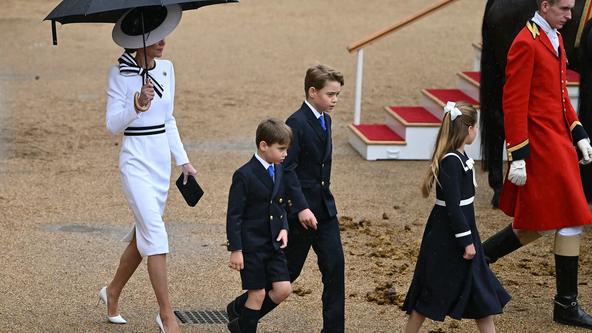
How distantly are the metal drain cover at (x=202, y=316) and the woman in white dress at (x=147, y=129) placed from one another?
39cm

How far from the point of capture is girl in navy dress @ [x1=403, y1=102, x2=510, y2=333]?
509 centimetres

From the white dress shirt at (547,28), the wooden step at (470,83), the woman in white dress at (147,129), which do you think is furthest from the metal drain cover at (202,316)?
the wooden step at (470,83)

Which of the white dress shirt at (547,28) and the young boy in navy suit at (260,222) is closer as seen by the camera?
the young boy in navy suit at (260,222)

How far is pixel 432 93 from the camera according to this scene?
9.99 meters

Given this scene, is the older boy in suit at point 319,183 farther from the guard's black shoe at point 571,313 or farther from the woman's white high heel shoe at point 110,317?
the guard's black shoe at point 571,313

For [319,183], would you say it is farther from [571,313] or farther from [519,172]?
[571,313]

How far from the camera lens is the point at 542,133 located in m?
5.61

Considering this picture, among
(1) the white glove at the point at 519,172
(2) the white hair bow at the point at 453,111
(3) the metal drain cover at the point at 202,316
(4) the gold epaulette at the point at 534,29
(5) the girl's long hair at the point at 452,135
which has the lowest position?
(3) the metal drain cover at the point at 202,316

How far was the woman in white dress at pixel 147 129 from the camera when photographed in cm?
524

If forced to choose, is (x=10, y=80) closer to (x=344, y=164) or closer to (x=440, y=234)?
(x=344, y=164)

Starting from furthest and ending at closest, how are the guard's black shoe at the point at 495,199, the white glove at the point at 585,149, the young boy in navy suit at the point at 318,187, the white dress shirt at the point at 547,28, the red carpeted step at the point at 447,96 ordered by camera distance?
the red carpeted step at the point at 447,96, the guard's black shoe at the point at 495,199, the white glove at the point at 585,149, the white dress shirt at the point at 547,28, the young boy in navy suit at the point at 318,187

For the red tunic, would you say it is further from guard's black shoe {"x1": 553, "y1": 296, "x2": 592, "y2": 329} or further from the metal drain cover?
the metal drain cover

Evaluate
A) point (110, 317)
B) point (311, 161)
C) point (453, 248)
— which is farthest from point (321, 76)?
point (110, 317)

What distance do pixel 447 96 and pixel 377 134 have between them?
71 centimetres
